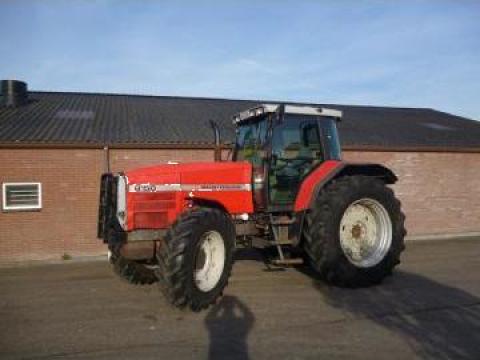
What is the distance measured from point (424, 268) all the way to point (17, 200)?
864cm

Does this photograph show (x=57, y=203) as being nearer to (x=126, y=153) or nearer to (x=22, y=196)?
(x=22, y=196)

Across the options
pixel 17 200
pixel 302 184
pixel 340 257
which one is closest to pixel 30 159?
pixel 17 200

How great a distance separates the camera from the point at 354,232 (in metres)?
7.68

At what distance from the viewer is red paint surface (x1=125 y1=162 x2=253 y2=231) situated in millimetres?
6652

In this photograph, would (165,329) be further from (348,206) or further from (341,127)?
(341,127)

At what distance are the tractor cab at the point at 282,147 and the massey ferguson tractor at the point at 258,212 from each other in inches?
0.6

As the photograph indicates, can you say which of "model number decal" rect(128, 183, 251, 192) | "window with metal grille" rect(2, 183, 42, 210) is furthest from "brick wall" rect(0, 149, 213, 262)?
"model number decal" rect(128, 183, 251, 192)

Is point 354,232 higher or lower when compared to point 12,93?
lower

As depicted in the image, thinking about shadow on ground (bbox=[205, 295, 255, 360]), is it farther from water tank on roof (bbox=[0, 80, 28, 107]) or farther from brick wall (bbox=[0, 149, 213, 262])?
water tank on roof (bbox=[0, 80, 28, 107])

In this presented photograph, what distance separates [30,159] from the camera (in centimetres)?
1182

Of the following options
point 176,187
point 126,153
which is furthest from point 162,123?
point 176,187

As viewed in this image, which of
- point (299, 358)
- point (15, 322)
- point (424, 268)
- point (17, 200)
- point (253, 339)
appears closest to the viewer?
point (299, 358)

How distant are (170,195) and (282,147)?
5.96ft

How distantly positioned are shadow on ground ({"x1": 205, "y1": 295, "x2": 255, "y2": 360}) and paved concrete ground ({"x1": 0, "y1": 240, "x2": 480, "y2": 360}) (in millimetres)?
10
